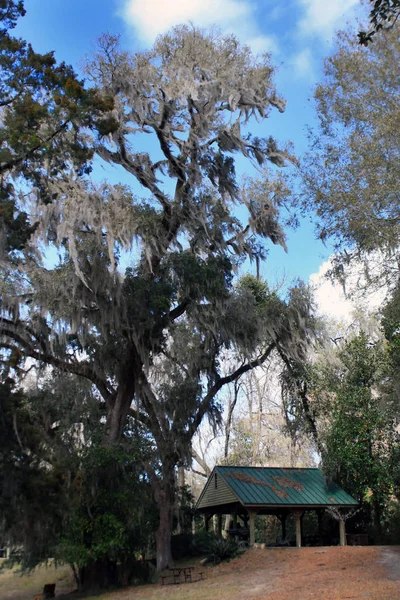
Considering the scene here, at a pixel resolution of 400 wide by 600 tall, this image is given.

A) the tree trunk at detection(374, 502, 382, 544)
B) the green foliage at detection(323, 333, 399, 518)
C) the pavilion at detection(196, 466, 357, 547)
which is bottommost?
the tree trunk at detection(374, 502, 382, 544)

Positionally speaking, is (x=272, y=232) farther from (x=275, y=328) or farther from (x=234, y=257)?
(x=275, y=328)

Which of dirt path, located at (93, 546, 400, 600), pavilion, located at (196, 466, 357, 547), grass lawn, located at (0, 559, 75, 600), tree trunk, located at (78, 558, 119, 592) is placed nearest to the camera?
dirt path, located at (93, 546, 400, 600)

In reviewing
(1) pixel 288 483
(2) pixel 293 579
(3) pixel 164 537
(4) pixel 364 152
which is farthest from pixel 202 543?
(4) pixel 364 152

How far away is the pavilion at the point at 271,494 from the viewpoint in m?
21.9

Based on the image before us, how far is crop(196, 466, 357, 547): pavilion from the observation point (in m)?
21.9

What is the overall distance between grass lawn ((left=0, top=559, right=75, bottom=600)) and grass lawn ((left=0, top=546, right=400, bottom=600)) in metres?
0.07

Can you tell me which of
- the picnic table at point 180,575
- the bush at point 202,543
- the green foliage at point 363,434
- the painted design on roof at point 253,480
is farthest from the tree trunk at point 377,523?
the picnic table at point 180,575

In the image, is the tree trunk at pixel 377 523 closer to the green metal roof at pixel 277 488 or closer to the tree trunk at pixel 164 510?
the green metal roof at pixel 277 488

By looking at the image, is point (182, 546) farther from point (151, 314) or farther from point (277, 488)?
point (151, 314)

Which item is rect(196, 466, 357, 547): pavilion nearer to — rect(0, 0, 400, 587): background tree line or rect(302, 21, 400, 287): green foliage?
rect(0, 0, 400, 587): background tree line

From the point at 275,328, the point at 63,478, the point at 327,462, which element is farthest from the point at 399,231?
the point at 327,462

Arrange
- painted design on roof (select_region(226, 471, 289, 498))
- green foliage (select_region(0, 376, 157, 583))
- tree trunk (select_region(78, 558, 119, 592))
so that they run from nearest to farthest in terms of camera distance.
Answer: green foliage (select_region(0, 376, 157, 583)) → tree trunk (select_region(78, 558, 119, 592)) → painted design on roof (select_region(226, 471, 289, 498))

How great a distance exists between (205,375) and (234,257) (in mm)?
4633

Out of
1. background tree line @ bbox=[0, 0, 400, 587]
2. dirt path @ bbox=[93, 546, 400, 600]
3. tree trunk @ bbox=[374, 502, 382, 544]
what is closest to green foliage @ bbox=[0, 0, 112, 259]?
background tree line @ bbox=[0, 0, 400, 587]
